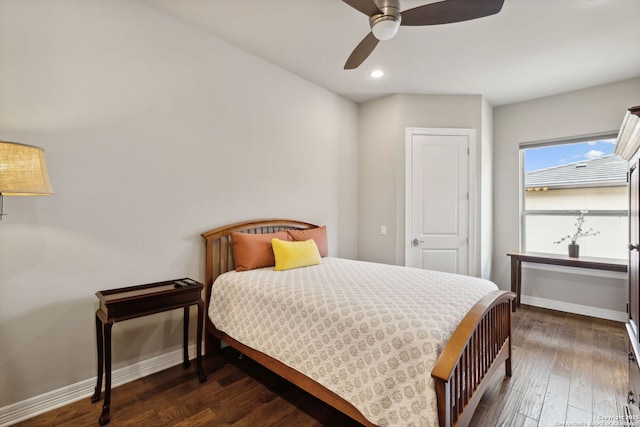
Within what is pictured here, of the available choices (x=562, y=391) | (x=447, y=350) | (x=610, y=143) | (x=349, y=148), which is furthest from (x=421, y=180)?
(x=447, y=350)

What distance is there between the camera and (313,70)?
332 centimetres

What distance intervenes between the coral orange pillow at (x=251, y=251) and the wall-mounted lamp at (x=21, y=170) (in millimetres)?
1356

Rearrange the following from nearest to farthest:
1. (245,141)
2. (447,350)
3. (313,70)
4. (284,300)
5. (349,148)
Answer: (447,350)
(284,300)
(245,141)
(313,70)
(349,148)

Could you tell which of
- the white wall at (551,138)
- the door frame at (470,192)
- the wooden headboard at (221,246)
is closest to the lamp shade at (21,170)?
the wooden headboard at (221,246)

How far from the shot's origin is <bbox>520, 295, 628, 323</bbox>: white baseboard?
3.49 meters

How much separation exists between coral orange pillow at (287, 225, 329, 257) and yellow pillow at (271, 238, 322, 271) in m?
0.21

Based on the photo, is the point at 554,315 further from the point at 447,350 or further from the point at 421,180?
the point at 447,350

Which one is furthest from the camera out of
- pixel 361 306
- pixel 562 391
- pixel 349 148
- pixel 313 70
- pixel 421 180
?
pixel 349 148

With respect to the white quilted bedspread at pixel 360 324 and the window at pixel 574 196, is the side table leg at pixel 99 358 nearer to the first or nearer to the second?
A: the white quilted bedspread at pixel 360 324

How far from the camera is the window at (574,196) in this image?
359cm

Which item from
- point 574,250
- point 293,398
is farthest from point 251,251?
point 574,250

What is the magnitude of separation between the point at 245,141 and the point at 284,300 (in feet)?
5.65

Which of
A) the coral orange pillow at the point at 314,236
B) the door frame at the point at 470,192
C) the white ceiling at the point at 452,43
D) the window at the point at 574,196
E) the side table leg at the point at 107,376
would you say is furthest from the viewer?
the door frame at the point at 470,192

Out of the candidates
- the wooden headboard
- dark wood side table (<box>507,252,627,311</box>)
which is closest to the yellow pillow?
the wooden headboard
